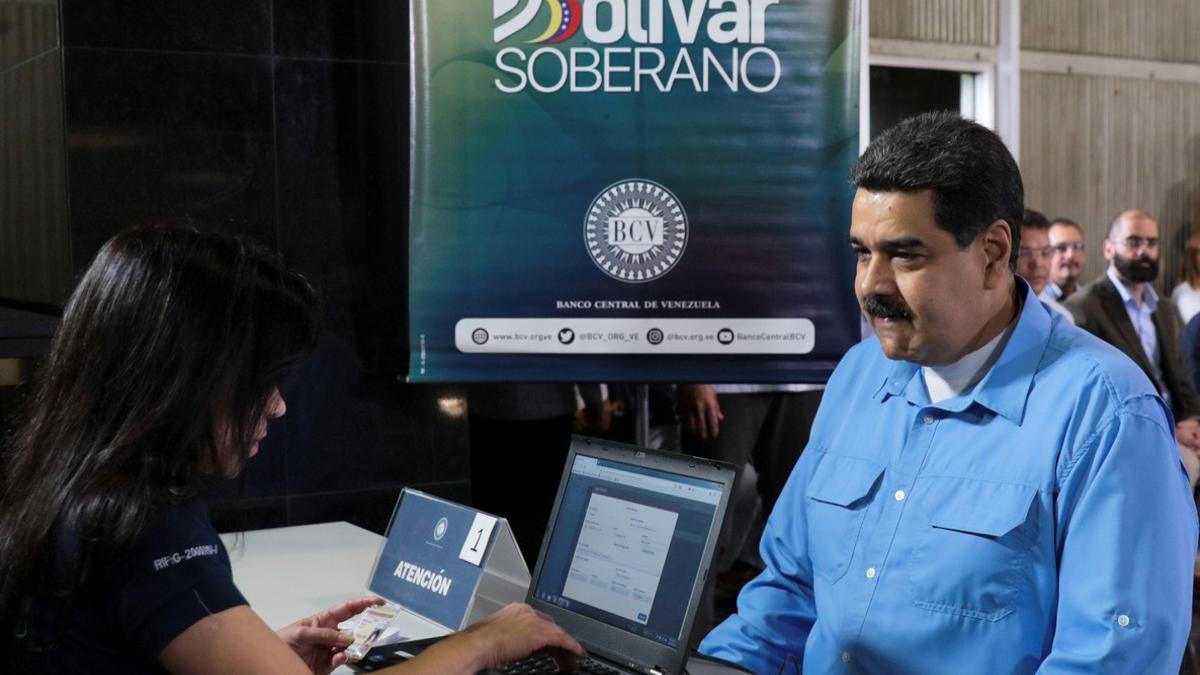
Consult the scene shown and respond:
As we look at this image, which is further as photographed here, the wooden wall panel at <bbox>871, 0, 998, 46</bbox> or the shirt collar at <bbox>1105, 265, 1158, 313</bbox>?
the wooden wall panel at <bbox>871, 0, 998, 46</bbox>

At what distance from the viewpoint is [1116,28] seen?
24.7 feet

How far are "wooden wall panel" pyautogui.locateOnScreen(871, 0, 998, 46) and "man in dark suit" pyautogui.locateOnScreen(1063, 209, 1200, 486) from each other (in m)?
1.53

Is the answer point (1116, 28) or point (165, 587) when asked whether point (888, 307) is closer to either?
point (165, 587)

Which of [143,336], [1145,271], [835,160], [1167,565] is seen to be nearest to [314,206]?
[835,160]

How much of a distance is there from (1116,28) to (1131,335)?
281 centimetres

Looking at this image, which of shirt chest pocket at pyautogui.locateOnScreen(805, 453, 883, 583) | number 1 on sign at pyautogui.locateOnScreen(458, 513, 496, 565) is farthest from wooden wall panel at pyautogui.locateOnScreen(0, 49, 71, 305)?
shirt chest pocket at pyautogui.locateOnScreen(805, 453, 883, 583)

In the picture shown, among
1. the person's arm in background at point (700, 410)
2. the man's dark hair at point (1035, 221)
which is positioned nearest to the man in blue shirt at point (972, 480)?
the person's arm in background at point (700, 410)

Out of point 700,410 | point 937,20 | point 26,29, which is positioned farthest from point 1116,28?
point 26,29

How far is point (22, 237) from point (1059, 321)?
243cm

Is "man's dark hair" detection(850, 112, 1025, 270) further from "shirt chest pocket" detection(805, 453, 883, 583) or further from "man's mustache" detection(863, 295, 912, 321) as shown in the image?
"shirt chest pocket" detection(805, 453, 883, 583)

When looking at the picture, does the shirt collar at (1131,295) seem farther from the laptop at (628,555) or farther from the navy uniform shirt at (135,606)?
the navy uniform shirt at (135,606)

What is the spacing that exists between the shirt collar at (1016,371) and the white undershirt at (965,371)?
0.02 metres

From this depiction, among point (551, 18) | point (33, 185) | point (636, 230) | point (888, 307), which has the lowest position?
point (888, 307)

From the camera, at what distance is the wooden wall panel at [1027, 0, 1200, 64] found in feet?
23.8
